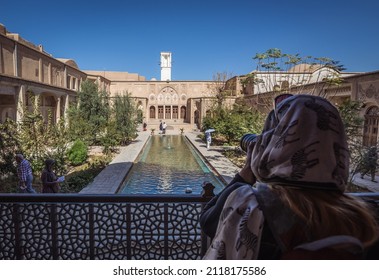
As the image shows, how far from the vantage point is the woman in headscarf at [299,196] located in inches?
31.7

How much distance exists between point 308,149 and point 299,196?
0.44 feet

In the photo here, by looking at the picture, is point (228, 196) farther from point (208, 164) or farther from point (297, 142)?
point (208, 164)

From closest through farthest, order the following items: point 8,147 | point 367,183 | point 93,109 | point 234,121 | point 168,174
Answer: point 8,147 → point 367,183 → point 168,174 → point 234,121 → point 93,109

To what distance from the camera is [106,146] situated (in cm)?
1237

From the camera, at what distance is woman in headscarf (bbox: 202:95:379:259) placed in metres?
0.80

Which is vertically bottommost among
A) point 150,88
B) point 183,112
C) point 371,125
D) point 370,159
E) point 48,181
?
point 48,181

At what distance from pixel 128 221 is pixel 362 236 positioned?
5.66 feet

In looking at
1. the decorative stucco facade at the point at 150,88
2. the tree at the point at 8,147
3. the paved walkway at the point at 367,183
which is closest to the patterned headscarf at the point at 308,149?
the tree at the point at 8,147

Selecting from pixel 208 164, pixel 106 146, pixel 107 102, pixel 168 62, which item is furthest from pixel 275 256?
pixel 168 62

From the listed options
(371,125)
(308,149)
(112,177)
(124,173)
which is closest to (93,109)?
(124,173)

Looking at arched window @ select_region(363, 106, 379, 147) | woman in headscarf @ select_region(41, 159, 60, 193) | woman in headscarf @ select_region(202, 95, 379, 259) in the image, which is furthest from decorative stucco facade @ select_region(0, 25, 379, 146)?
woman in headscarf @ select_region(202, 95, 379, 259)

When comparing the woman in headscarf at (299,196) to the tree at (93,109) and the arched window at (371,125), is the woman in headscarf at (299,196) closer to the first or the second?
the arched window at (371,125)

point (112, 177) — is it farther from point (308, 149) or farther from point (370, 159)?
point (308, 149)

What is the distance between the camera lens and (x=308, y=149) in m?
0.83
